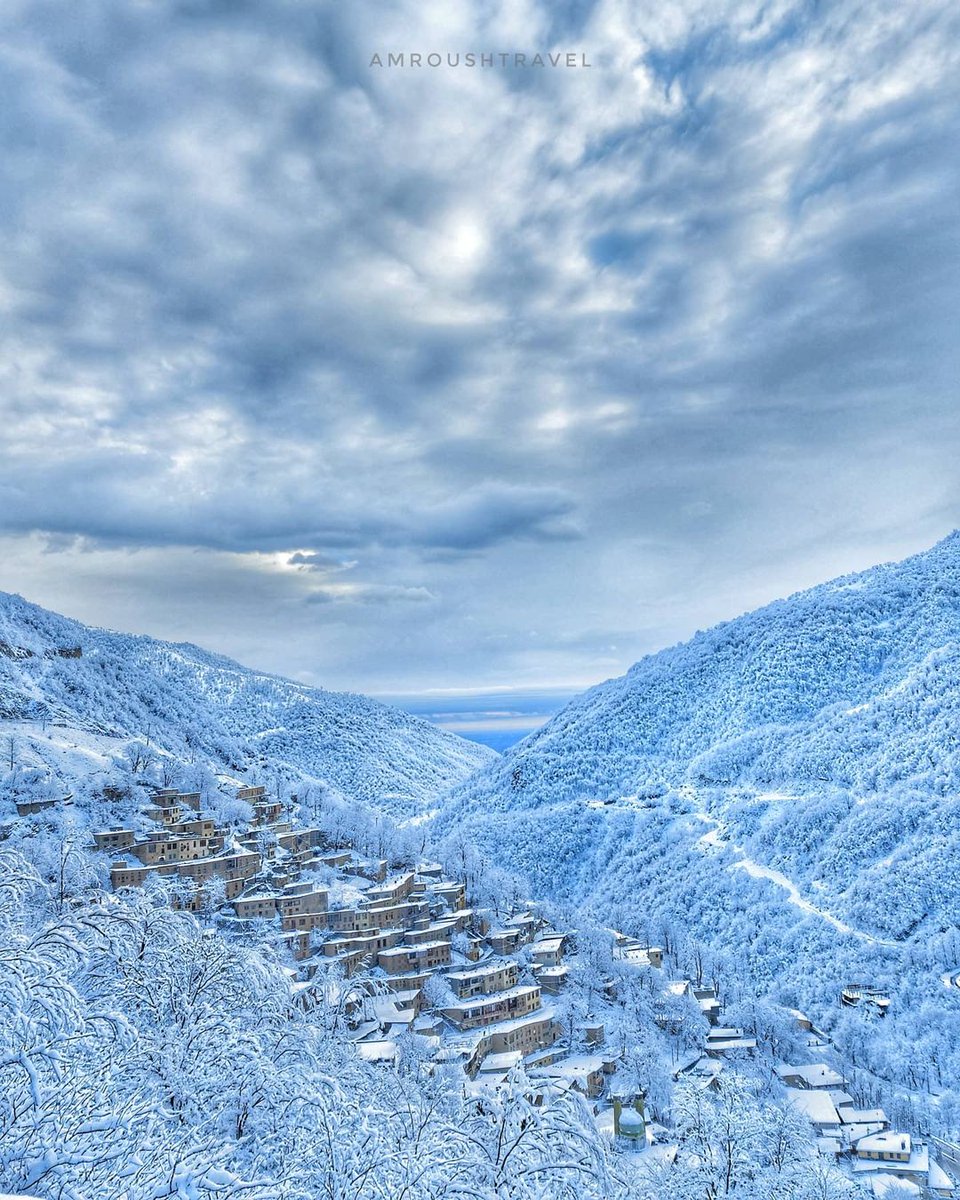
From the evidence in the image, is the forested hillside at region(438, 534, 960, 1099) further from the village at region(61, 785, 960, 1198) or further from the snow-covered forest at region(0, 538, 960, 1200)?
the village at region(61, 785, 960, 1198)

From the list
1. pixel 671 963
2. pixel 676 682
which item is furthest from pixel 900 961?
pixel 676 682

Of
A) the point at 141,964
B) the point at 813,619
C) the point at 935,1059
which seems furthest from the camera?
the point at 813,619

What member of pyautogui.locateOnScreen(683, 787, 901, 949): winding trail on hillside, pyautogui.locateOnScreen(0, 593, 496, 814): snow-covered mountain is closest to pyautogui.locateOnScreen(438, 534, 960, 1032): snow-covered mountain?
pyautogui.locateOnScreen(683, 787, 901, 949): winding trail on hillside

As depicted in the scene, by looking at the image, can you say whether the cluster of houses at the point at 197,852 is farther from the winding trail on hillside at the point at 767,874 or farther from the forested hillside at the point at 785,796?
the winding trail on hillside at the point at 767,874

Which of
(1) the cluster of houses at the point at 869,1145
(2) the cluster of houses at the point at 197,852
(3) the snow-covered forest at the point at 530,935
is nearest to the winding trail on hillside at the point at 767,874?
(3) the snow-covered forest at the point at 530,935

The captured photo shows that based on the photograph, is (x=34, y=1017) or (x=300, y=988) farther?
(x=300, y=988)

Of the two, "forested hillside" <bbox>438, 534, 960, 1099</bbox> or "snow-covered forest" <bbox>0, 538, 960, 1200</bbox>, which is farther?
"forested hillside" <bbox>438, 534, 960, 1099</bbox>

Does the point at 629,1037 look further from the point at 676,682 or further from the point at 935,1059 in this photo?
the point at 676,682
